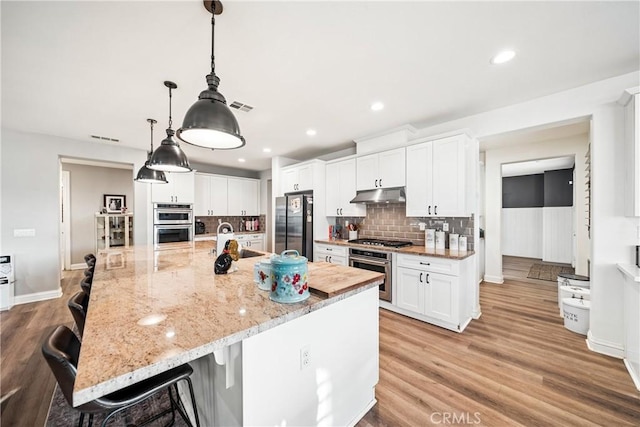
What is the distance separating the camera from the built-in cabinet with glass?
6.07 m

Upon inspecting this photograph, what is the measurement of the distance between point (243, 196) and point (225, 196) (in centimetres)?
49

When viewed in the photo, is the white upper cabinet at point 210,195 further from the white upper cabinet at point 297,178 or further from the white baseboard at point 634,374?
the white baseboard at point 634,374

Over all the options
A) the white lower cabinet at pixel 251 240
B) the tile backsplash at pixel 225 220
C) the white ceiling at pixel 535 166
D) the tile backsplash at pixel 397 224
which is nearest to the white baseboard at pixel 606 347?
the tile backsplash at pixel 397 224

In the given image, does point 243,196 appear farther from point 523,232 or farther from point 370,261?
point 523,232

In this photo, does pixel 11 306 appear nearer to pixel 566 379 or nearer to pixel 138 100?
pixel 138 100

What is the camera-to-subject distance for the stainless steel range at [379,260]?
3.34 meters

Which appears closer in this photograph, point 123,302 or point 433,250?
point 123,302

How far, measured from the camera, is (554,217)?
666cm

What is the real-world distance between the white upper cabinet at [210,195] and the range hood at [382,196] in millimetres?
3684

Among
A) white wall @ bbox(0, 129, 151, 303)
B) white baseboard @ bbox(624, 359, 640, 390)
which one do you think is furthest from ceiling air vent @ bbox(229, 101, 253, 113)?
white baseboard @ bbox(624, 359, 640, 390)

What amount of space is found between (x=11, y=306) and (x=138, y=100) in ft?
12.6

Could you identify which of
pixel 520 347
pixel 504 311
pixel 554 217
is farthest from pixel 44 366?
pixel 554 217

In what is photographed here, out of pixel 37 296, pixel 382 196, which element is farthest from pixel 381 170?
pixel 37 296

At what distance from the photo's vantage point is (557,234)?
659 centimetres
